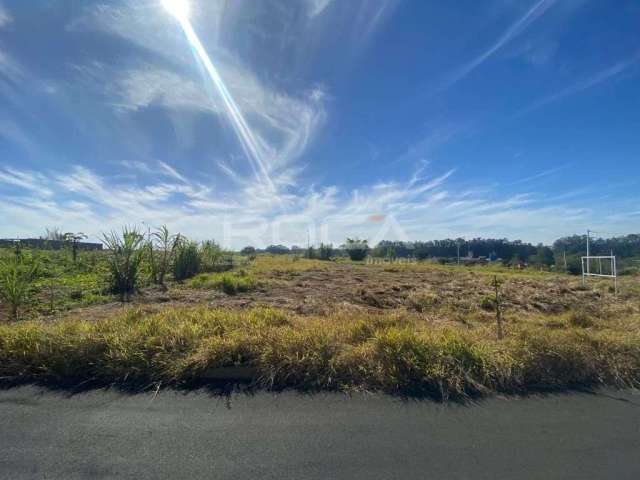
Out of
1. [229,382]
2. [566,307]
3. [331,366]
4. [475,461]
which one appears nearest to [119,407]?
[229,382]

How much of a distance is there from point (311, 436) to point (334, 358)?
830 millimetres

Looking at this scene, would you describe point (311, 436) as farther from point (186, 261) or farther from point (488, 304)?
point (186, 261)

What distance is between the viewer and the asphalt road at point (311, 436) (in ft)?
5.62

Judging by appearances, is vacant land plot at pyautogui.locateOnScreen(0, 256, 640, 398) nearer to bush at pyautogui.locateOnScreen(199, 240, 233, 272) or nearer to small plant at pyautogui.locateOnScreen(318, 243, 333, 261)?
bush at pyautogui.locateOnScreen(199, 240, 233, 272)

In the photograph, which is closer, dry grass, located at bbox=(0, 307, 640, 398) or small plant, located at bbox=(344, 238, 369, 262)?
dry grass, located at bbox=(0, 307, 640, 398)

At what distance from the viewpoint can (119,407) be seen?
2.29 metres

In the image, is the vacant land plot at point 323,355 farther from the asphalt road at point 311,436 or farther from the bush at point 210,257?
the bush at point 210,257

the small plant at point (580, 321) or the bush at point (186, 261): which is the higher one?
the bush at point (186, 261)

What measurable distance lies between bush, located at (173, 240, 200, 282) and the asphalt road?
7404 mm

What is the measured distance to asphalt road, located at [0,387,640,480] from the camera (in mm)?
1712

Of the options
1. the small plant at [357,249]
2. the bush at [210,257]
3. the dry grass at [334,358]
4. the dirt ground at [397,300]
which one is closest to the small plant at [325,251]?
the small plant at [357,249]

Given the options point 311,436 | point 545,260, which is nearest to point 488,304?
point 311,436

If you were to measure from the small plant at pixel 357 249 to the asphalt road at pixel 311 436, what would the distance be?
29.7 m

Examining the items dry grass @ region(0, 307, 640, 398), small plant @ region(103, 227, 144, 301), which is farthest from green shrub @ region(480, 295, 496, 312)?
small plant @ region(103, 227, 144, 301)
